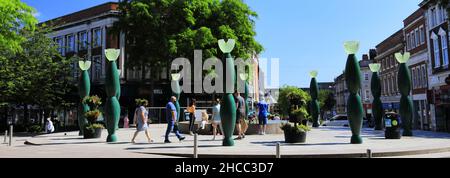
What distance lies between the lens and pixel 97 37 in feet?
150

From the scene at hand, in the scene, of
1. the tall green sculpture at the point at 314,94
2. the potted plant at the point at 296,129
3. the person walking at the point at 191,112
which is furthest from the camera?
the tall green sculpture at the point at 314,94

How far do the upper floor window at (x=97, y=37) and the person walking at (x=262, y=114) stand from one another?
3161 cm

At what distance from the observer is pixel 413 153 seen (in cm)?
1139

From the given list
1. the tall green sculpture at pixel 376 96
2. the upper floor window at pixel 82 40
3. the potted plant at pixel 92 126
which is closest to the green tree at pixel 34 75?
the upper floor window at pixel 82 40

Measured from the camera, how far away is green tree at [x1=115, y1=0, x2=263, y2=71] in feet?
114

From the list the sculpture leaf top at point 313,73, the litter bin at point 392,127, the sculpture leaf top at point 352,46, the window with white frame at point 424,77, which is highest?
the window with white frame at point 424,77

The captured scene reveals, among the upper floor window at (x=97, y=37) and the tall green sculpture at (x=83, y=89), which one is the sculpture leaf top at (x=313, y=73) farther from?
the upper floor window at (x=97, y=37)

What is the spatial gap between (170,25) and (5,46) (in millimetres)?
19109

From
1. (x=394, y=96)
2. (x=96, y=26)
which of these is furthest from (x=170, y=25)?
(x=394, y=96)

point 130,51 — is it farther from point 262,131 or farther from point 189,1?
point 262,131

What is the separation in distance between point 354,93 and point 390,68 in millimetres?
34450

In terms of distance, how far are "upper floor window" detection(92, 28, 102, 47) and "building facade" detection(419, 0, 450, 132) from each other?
32638mm

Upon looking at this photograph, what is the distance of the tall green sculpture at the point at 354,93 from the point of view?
13.5m

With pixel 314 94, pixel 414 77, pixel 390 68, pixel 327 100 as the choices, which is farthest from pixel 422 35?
pixel 327 100
